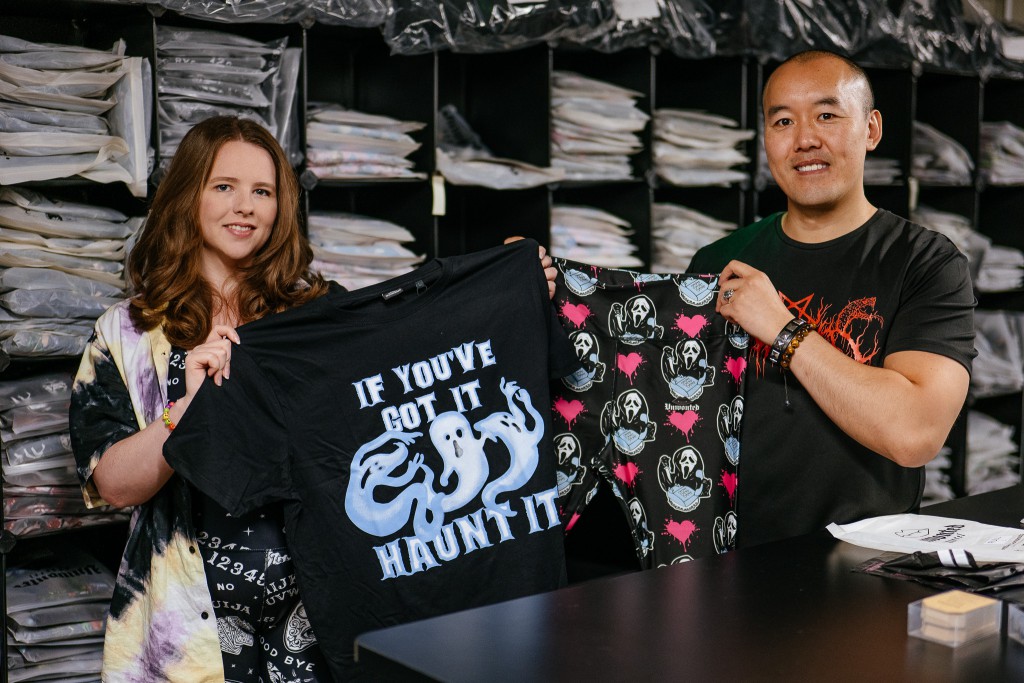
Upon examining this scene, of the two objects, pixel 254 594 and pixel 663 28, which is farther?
pixel 663 28

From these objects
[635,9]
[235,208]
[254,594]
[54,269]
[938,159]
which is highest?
[635,9]

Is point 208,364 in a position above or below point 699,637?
above

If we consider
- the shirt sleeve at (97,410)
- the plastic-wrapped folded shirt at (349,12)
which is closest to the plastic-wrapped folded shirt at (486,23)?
the plastic-wrapped folded shirt at (349,12)

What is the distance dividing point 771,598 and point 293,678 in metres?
1.04

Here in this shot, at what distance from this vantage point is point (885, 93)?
4211mm

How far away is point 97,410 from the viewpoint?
81.4 inches

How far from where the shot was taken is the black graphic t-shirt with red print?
2.12 metres

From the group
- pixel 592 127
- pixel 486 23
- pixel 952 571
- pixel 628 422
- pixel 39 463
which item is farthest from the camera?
pixel 592 127

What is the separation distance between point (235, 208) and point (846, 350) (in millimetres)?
1307

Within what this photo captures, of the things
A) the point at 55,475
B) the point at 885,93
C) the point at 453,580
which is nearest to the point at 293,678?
the point at 453,580

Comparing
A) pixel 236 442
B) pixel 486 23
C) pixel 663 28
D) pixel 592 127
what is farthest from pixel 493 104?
pixel 236 442

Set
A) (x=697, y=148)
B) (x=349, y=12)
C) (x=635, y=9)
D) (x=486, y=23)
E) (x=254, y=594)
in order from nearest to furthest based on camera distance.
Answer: (x=254, y=594) < (x=349, y=12) < (x=486, y=23) < (x=635, y=9) < (x=697, y=148)

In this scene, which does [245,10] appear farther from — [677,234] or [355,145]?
[677,234]

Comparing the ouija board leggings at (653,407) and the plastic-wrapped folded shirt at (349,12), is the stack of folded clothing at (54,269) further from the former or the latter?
the ouija board leggings at (653,407)
